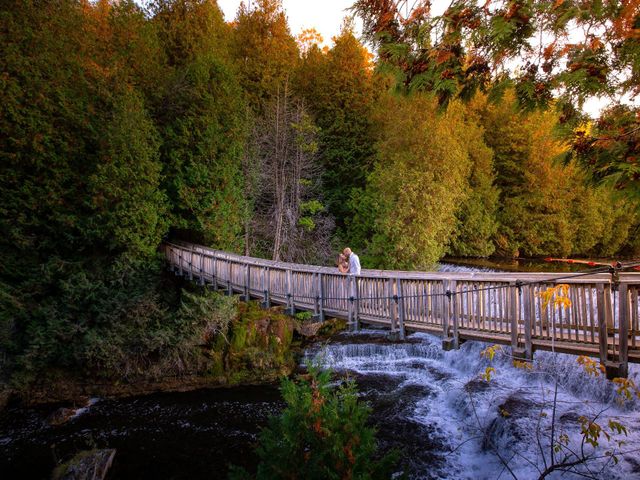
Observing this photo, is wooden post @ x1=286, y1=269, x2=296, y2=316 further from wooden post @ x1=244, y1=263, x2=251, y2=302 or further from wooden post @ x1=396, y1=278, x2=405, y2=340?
wooden post @ x1=396, y1=278, x2=405, y2=340

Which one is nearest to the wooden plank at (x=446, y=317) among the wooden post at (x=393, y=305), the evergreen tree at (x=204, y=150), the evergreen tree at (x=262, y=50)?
the wooden post at (x=393, y=305)

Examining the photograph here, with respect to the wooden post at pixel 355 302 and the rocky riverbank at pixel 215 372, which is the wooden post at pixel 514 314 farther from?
the rocky riverbank at pixel 215 372

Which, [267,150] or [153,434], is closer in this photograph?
[153,434]

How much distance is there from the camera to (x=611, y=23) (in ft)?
11.0

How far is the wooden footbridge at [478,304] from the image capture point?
5.46m

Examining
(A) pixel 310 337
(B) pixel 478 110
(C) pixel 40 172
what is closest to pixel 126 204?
(C) pixel 40 172

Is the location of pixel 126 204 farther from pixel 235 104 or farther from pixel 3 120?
pixel 235 104

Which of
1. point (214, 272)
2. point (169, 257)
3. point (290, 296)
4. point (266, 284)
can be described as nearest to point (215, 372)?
point (214, 272)

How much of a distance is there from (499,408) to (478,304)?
13.9 feet

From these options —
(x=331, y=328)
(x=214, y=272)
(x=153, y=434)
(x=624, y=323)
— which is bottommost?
(x=153, y=434)

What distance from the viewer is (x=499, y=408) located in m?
9.94

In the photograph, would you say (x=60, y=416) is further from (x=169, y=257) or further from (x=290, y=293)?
(x=290, y=293)

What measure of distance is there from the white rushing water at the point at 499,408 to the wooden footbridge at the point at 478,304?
73cm

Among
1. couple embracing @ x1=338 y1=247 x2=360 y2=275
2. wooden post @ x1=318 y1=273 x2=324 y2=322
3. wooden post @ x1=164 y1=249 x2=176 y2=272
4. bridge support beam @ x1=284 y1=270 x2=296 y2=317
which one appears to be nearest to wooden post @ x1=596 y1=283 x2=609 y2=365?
couple embracing @ x1=338 y1=247 x2=360 y2=275
